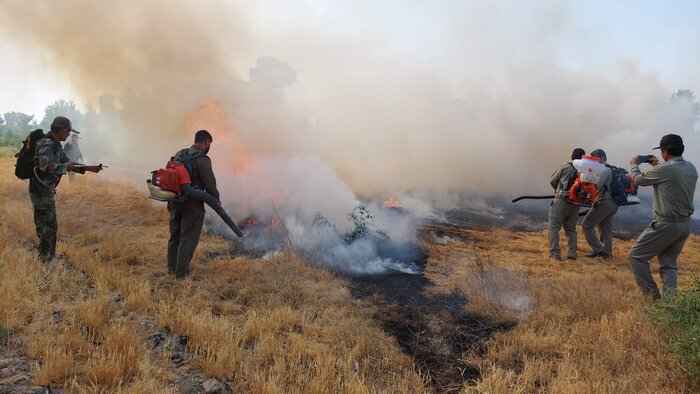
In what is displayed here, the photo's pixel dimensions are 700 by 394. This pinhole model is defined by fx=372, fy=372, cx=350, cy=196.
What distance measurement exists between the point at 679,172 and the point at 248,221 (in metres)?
7.89

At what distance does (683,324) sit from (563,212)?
15.5ft

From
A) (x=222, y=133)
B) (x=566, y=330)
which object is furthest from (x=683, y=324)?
(x=222, y=133)

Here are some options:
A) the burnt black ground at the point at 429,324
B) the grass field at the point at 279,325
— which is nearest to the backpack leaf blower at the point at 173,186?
the grass field at the point at 279,325

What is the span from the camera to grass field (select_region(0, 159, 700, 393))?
3.08 meters

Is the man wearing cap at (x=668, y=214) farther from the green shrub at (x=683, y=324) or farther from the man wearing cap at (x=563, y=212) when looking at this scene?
the man wearing cap at (x=563, y=212)

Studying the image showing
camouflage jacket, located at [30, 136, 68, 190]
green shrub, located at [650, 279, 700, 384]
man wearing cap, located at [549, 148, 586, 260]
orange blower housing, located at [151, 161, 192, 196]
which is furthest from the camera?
man wearing cap, located at [549, 148, 586, 260]

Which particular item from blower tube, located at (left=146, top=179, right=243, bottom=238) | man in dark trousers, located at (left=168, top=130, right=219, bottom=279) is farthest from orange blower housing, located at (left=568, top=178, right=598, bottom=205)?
man in dark trousers, located at (left=168, top=130, right=219, bottom=279)

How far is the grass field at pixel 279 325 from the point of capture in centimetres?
308

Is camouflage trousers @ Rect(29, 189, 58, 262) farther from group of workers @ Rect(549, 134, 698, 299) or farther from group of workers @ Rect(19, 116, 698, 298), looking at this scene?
group of workers @ Rect(549, 134, 698, 299)

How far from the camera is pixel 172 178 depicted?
508cm

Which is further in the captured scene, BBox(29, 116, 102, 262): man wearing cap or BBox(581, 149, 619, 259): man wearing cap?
BBox(581, 149, 619, 259): man wearing cap

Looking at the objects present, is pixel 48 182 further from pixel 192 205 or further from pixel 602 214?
pixel 602 214

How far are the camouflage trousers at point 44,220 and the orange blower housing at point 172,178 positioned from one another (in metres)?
1.81

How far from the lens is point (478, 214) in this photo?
13.4 meters
